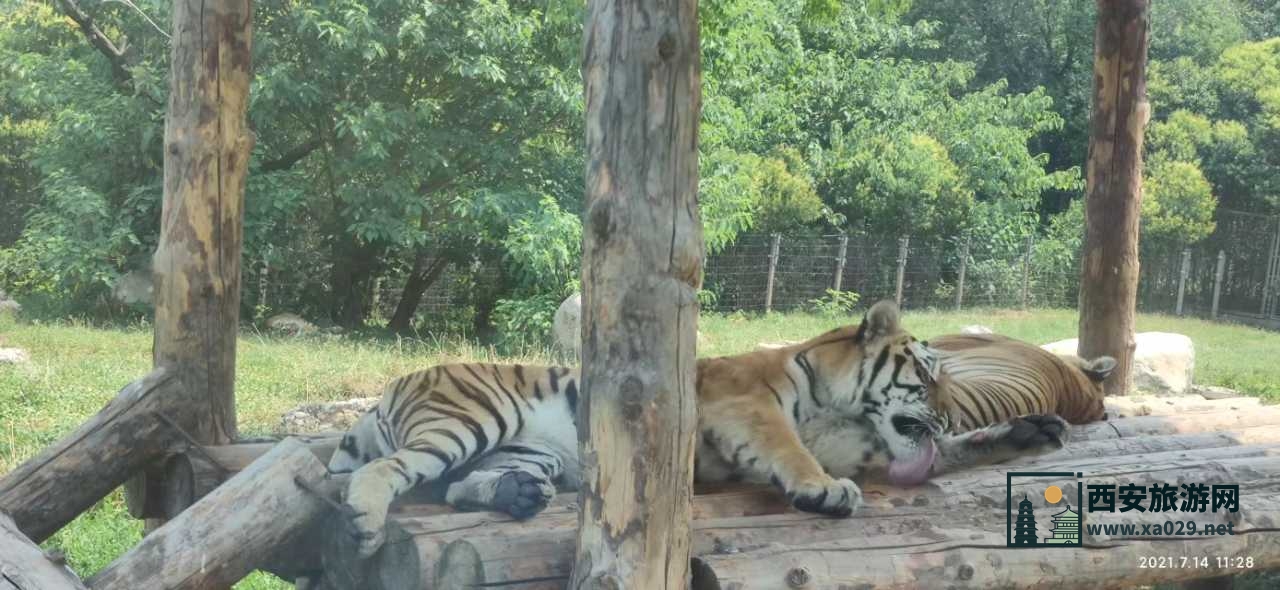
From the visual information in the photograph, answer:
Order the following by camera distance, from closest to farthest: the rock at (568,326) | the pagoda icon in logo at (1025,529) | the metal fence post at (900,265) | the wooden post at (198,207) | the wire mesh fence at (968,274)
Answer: the pagoda icon in logo at (1025,529) → the wooden post at (198,207) → the rock at (568,326) → the wire mesh fence at (968,274) → the metal fence post at (900,265)

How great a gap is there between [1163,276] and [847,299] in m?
6.04

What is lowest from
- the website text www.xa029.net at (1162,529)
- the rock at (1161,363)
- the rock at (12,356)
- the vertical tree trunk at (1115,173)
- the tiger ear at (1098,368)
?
the rock at (12,356)

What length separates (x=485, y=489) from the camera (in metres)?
3.47

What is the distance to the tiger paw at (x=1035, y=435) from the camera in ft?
12.5

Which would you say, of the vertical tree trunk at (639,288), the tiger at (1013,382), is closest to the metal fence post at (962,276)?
the tiger at (1013,382)

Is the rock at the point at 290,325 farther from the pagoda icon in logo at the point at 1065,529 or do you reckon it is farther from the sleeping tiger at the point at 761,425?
the pagoda icon in logo at the point at 1065,529

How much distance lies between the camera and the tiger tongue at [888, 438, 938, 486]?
3.90 m

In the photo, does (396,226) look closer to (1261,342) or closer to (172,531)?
(172,531)

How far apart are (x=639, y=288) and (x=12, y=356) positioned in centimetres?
855

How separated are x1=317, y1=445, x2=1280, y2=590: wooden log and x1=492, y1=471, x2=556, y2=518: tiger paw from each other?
3 cm

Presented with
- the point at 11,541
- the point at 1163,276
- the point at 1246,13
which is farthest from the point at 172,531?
the point at 1246,13

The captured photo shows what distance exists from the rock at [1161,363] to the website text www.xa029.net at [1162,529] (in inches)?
236

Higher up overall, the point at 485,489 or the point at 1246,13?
the point at 1246,13

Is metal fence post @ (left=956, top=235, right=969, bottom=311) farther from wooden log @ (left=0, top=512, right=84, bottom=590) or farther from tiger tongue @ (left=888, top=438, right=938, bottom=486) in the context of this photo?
wooden log @ (left=0, top=512, right=84, bottom=590)
